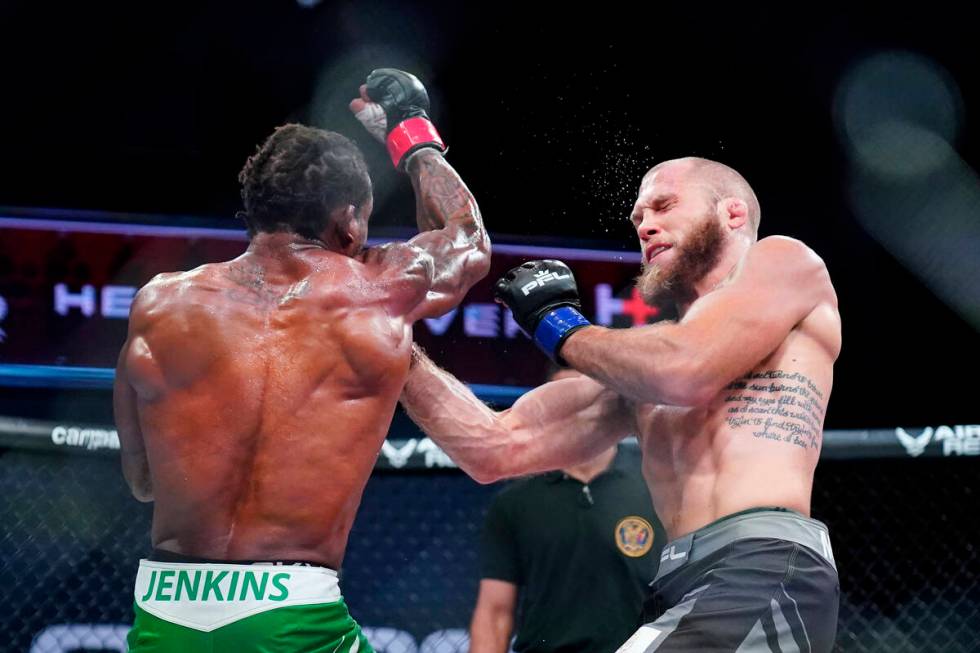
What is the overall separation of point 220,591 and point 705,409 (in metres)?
0.89

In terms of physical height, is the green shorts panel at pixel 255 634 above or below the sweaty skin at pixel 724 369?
below

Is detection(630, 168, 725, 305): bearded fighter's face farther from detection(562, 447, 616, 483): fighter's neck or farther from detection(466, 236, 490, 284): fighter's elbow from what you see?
detection(562, 447, 616, 483): fighter's neck

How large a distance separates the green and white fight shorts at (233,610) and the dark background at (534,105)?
9.14 feet

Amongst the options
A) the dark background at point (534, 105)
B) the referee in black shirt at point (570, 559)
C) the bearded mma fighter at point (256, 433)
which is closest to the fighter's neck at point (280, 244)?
the bearded mma fighter at point (256, 433)

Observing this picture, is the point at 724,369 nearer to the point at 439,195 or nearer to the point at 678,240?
the point at 678,240

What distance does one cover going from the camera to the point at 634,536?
2723 mm

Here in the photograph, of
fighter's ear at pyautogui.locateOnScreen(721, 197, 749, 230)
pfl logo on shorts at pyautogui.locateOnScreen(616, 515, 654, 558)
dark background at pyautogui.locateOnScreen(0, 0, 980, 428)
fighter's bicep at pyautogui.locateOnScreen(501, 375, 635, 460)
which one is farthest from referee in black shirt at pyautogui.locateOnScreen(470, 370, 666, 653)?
dark background at pyautogui.locateOnScreen(0, 0, 980, 428)

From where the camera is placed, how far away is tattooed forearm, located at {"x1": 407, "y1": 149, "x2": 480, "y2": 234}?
210 centimetres

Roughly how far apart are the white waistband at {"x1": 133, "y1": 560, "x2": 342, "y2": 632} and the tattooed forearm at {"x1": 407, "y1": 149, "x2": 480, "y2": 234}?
794mm

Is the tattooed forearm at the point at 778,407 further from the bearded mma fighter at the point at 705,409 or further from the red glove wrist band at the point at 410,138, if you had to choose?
the red glove wrist band at the point at 410,138

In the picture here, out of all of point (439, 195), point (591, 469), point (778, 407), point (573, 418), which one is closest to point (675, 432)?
point (778, 407)

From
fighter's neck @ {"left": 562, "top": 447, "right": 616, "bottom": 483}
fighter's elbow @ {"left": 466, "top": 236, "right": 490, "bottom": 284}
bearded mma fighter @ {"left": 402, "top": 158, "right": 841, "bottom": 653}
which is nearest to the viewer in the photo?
bearded mma fighter @ {"left": 402, "top": 158, "right": 841, "bottom": 653}

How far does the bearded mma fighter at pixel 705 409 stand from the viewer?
1692 millimetres

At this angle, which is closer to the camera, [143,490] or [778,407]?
[143,490]
